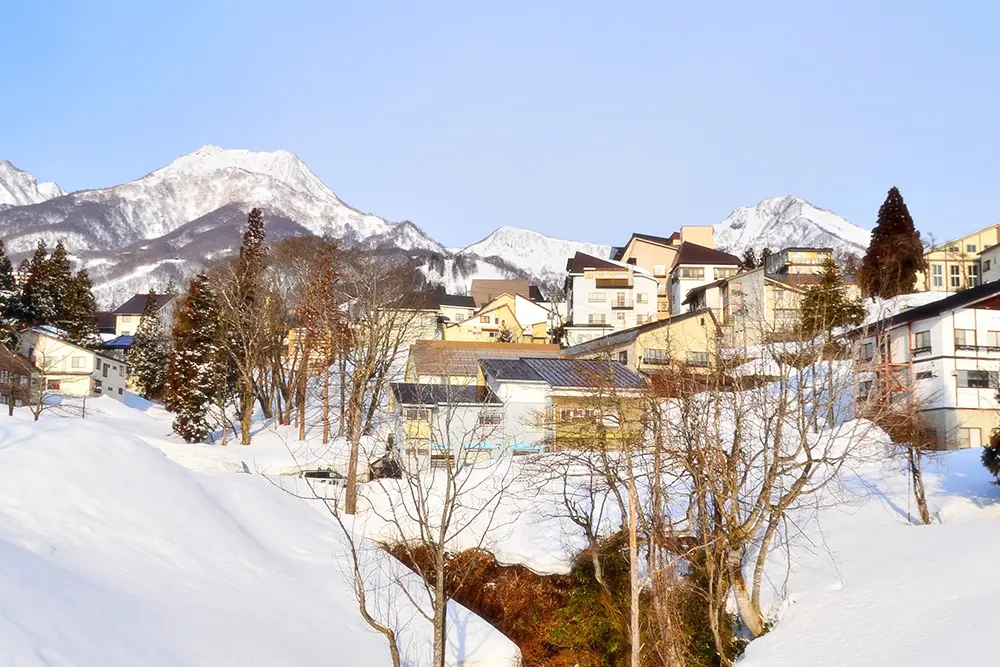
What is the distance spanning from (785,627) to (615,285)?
41642 millimetres

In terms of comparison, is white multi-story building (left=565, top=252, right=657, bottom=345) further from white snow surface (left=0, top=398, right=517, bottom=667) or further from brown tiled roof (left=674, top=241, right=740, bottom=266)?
white snow surface (left=0, top=398, right=517, bottom=667)

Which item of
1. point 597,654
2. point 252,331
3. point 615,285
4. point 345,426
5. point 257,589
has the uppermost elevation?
point 615,285

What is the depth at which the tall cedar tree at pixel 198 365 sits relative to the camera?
3122 cm

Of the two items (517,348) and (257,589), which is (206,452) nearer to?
(257,589)

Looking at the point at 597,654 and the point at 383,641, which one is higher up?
the point at 383,641

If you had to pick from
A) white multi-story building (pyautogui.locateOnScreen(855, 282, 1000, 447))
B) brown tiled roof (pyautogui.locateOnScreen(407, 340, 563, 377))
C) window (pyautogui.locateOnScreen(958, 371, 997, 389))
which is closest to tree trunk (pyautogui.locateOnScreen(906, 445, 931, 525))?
white multi-story building (pyautogui.locateOnScreen(855, 282, 1000, 447))

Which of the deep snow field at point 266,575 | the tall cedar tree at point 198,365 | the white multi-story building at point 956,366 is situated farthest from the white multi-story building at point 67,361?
the white multi-story building at point 956,366

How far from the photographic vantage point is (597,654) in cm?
1638

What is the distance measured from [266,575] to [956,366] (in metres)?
22.2

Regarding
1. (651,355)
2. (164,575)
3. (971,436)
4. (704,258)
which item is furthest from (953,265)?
(164,575)

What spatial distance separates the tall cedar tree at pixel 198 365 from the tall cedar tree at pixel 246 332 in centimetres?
87

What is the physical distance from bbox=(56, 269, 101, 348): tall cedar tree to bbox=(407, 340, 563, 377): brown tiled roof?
22.1m

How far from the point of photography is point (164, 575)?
1180 cm

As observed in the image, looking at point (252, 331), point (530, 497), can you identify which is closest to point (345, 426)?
point (252, 331)
